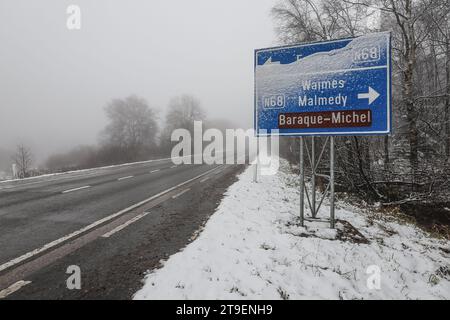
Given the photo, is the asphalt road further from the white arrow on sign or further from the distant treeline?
the distant treeline

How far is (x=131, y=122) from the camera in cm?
5291

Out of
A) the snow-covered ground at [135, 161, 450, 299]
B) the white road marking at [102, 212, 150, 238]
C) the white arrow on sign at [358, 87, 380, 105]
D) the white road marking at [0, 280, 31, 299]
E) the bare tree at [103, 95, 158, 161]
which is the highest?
the bare tree at [103, 95, 158, 161]

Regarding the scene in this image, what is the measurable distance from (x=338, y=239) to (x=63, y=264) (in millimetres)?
4985

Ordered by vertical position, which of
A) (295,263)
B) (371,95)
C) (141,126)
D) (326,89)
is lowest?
(295,263)

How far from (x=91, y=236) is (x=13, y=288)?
1826 mm

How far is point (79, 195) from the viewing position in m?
9.10

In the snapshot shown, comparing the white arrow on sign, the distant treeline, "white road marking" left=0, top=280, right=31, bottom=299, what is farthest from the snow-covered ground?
the distant treeline

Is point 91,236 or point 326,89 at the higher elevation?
point 326,89

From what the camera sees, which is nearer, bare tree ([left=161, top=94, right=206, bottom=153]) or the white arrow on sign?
the white arrow on sign

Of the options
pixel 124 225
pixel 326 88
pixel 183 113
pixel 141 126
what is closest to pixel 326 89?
pixel 326 88

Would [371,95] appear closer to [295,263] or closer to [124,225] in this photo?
[295,263]

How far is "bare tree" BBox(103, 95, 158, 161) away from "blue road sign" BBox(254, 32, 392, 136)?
45798mm

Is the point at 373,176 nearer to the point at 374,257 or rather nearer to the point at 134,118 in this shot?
the point at 374,257

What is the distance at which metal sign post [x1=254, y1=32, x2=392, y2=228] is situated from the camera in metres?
5.48
